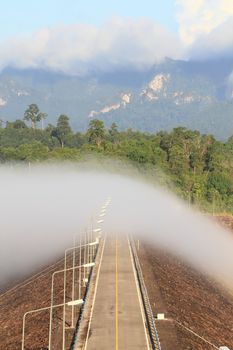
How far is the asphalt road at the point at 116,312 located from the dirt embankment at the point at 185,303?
2.37 metres

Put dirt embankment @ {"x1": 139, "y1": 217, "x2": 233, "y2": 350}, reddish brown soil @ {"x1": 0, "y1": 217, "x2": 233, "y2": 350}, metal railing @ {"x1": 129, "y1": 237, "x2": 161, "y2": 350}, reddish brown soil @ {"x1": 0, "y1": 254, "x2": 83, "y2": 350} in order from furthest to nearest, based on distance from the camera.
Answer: dirt embankment @ {"x1": 139, "y1": 217, "x2": 233, "y2": 350}
reddish brown soil @ {"x1": 0, "y1": 217, "x2": 233, "y2": 350}
reddish brown soil @ {"x1": 0, "y1": 254, "x2": 83, "y2": 350}
metal railing @ {"x1": 129, "y1": 237, "x2": 161, "y2": 350}

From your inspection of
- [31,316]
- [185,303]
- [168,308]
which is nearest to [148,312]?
[168,308]

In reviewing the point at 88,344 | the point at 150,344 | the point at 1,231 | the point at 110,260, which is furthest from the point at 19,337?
the point at 1,231

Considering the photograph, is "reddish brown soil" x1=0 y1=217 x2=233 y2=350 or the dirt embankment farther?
the dirt embankment

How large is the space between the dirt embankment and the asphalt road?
2.37m

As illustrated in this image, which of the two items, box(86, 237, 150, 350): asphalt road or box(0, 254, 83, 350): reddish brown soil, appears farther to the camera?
box(0, 254, 83, 350): reddish brown soil

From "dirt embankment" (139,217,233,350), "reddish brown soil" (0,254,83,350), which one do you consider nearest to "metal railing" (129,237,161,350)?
"dirt embankment" (139,217,233,350)

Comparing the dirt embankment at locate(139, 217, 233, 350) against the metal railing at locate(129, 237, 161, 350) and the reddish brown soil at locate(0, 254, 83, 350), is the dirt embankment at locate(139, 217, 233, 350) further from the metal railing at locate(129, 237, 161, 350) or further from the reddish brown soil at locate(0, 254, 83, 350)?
the reddish brown soil at locate(0, 254, 83, 350)

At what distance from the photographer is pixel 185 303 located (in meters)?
67.1

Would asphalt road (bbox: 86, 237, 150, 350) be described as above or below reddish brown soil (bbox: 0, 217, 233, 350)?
above

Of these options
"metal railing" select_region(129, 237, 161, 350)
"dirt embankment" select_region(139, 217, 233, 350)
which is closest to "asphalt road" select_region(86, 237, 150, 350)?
"metal railing" select_region(129, 237, 161, 350)

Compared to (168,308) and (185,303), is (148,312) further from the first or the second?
(185,303)

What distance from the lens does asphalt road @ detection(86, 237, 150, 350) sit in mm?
47906

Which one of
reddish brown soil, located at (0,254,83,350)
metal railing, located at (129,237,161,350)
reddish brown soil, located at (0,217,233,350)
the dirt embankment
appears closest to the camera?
metal railing, located at (129,237,161,350)
